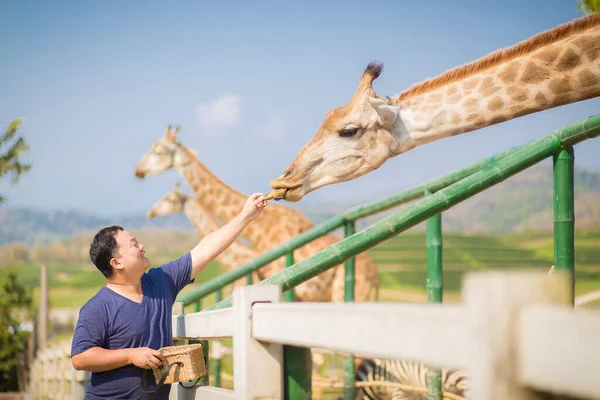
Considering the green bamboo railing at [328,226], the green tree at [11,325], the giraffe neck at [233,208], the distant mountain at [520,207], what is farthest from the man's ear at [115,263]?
the distant mountain at [520,207]

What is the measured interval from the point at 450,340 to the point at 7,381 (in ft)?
37.3

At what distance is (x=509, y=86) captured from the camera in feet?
13.4

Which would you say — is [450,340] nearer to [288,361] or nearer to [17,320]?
[288,361]

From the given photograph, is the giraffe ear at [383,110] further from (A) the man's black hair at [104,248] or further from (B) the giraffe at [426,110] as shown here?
(A) the man's black hair at [104,248]

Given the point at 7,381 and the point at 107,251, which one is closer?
the point at 107,251

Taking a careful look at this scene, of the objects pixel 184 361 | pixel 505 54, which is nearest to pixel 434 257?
pixel 184 361

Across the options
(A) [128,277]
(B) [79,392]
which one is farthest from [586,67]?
(B) [79,392]

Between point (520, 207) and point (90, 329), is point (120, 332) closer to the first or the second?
point (90, 329)

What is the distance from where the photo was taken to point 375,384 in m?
3.60

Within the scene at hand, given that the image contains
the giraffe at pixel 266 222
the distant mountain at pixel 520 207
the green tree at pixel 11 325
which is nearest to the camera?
the giraffe at pixel 266 222

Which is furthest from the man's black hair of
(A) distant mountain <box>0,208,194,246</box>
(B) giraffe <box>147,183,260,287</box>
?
(A) distant mountain <box>0,208,194,246</box>

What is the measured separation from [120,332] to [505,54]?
9.19 ft

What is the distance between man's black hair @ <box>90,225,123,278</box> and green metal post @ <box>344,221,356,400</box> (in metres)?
1.13

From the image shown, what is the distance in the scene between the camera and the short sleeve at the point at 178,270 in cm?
230
